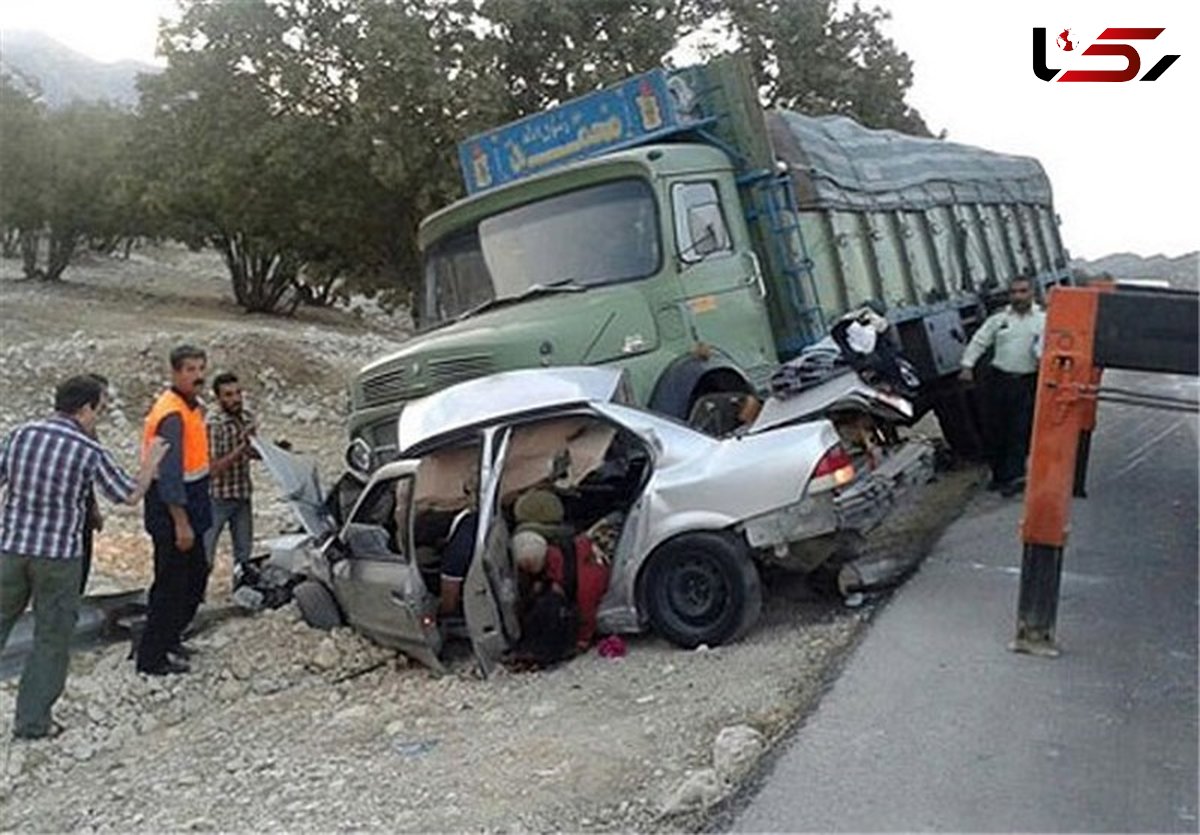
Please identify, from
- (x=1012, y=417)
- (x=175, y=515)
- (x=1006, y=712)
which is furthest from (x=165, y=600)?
(x=1012, y=417)

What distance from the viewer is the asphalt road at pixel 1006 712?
4.80 meters

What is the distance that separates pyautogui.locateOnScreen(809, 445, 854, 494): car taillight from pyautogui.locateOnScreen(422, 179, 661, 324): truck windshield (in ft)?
8.43

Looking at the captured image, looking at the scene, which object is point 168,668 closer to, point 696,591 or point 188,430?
point 188,430

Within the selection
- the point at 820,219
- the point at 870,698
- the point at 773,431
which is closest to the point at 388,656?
the point at 773,431

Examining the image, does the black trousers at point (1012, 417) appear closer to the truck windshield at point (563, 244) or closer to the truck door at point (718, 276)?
the truck door at point (718, 276)

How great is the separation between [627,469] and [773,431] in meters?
0.85

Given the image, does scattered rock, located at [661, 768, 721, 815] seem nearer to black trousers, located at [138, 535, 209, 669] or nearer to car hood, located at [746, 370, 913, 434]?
car hood, located at [746, 370, 913, 434]

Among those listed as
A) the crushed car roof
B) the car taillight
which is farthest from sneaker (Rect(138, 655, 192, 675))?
the car taillight

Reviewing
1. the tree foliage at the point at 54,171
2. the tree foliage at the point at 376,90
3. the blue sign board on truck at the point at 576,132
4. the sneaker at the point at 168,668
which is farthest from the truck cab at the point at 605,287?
the tree foliage at the point at 54,171

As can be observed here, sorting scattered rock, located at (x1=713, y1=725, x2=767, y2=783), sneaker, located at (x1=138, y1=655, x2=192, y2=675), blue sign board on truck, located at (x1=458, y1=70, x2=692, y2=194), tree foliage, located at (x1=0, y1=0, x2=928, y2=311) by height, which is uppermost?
tree foliage, located at (x1=0, y1=0, x2=928, y2=311)

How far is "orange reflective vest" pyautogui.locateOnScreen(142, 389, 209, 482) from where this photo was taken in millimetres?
7633

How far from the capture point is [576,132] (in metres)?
10.7

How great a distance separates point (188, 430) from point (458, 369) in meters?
1.80

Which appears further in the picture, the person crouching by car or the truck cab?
the truck cab
